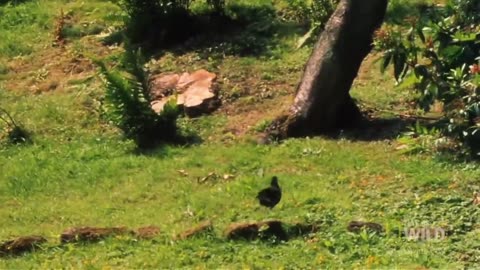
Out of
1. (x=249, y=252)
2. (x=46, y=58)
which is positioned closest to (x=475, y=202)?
(x=249, y=252)

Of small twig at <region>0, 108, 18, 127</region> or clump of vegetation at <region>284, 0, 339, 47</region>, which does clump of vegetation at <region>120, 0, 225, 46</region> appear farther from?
small twig at <region>0, 108, 18, 127</region>

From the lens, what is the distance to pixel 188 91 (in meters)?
10.1

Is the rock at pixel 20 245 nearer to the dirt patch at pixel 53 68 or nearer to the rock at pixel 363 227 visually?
the rock at pixel 363 227

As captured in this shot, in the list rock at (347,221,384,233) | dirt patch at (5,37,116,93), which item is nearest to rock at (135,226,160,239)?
rock at (347,221,384,233)

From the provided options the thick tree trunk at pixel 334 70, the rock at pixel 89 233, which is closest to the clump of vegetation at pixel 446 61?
the thick tree trunk at pixel 334 70

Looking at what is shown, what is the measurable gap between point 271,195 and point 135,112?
247 centimetres

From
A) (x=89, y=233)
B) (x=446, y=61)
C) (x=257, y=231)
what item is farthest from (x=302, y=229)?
(x=446, y=61)

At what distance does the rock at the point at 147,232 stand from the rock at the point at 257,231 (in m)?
0.49

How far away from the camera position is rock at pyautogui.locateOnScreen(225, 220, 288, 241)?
6031 millimetres

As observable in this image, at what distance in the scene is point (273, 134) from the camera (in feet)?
28.5

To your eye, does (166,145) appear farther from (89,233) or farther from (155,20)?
(155,20)

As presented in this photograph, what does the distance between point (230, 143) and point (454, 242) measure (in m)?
3.35

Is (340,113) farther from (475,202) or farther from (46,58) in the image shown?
(46,58)

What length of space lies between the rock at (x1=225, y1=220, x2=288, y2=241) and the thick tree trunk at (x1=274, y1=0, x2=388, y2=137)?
2615 millimetres
